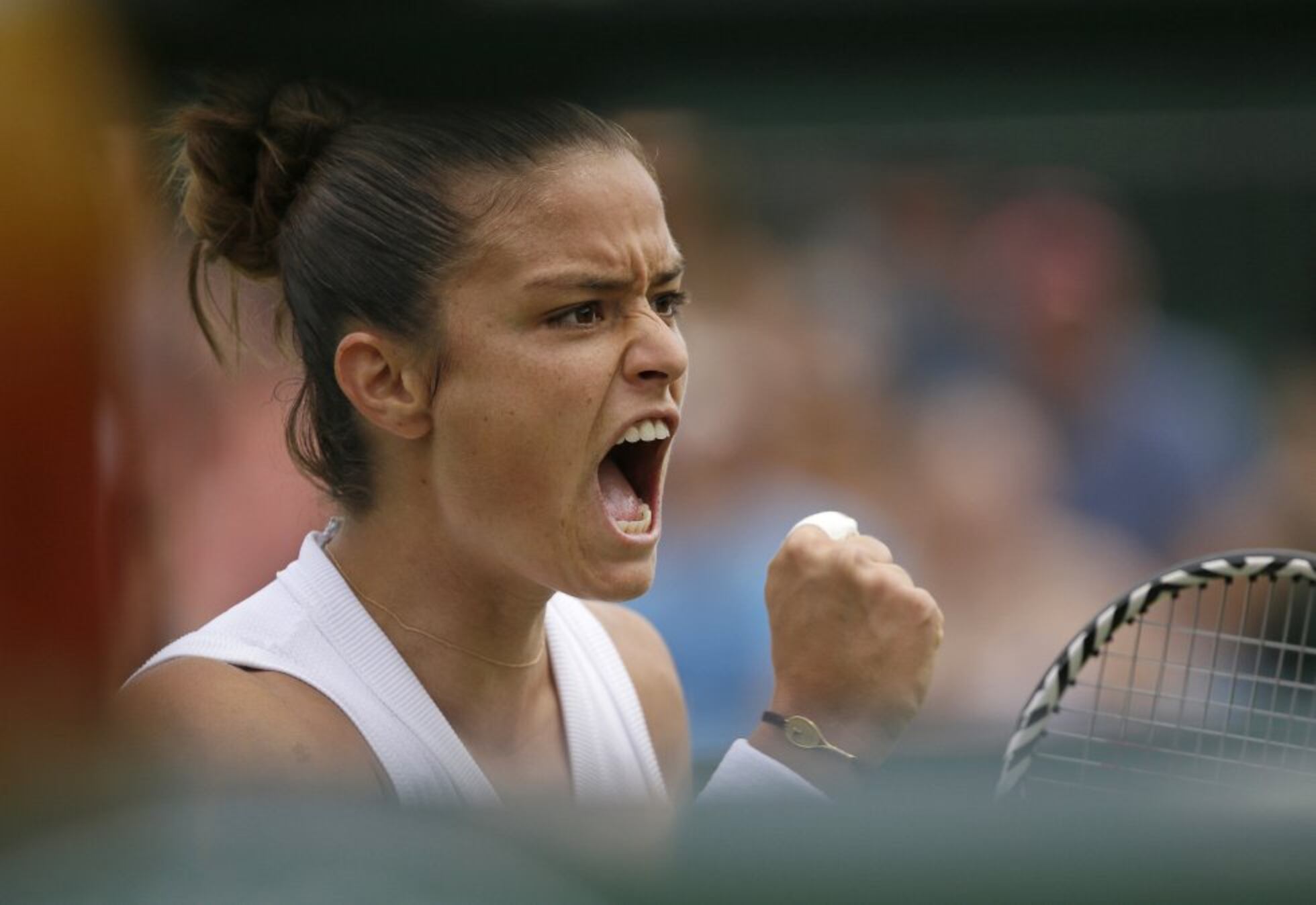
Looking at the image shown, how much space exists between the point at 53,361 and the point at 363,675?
3.25 feet

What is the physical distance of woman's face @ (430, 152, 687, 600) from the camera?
1.69 m

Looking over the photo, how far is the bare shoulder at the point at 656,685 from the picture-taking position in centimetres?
212

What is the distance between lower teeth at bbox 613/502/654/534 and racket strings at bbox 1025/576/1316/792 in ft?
1.57

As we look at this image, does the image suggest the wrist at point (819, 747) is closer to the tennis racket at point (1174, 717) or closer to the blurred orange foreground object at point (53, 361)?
the tennis racket at point (1174, 717)

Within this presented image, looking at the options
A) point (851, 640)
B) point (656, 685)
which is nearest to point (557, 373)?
point (851, 640)

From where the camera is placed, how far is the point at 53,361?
31.3 inches

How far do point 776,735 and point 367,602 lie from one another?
48cm

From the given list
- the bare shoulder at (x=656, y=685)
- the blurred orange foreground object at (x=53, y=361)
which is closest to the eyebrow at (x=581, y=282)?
the bare shoulder at (x=656, y=685)

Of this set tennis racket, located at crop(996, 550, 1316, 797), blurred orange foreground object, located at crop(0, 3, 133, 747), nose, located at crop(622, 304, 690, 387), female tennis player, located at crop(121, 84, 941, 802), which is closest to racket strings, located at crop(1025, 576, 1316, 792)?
tennis racket, located at crop(996, 550, 1316, 797)

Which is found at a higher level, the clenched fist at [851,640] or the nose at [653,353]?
the nose at [653,353]

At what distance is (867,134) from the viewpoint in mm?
610

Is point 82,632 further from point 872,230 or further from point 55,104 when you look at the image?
point 872,230

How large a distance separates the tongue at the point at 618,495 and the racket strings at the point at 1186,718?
1.62 ft

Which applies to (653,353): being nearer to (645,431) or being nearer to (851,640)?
(645,431)
